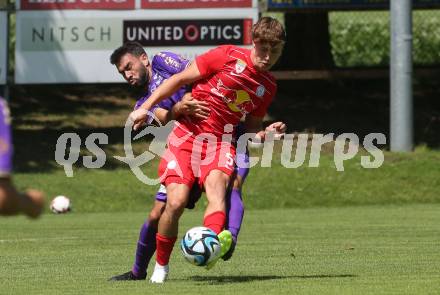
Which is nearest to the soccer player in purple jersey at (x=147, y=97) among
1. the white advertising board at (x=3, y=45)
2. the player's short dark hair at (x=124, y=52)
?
the player's short dark hair at (x=124, y=52)

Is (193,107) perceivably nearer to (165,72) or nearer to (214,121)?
(214,121)

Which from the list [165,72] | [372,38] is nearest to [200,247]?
[165,72]

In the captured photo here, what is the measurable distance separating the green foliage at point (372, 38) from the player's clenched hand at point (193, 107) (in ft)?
67.3

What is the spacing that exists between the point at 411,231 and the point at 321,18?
42.3 ft

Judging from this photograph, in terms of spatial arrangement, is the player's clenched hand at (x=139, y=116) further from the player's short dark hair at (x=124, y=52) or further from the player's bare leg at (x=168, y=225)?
the player's short dark hair at (x=124, y=52)

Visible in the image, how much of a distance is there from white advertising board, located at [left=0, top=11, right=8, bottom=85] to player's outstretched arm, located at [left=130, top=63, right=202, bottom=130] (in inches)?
570

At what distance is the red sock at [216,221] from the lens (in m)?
9.28

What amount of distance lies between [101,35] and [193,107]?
14976mm

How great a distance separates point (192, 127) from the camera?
9727mm

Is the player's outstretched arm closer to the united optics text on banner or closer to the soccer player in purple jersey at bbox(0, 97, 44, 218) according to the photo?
the soccer player in purple jersey at bbox(0, 97, 44, 218)

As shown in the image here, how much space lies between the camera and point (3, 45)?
23688 millimetres

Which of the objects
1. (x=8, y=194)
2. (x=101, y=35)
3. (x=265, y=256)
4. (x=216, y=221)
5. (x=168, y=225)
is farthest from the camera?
(x=101, y=35)

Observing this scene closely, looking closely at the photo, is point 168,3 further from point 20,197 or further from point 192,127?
point 20,197

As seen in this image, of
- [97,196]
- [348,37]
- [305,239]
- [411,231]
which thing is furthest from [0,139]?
[348,37]
